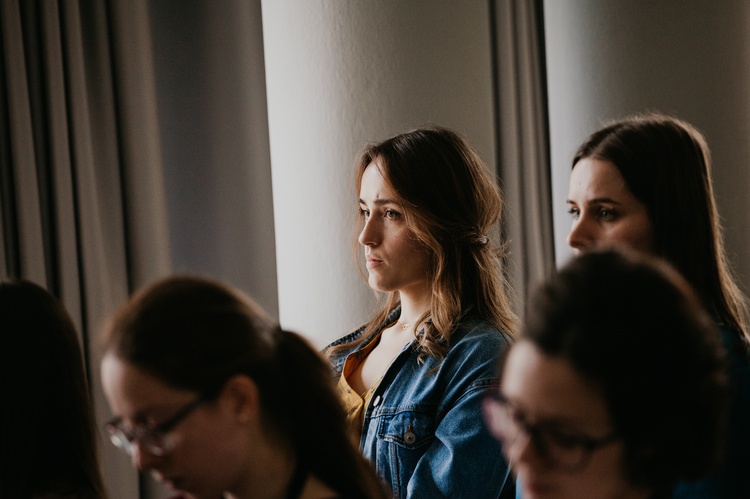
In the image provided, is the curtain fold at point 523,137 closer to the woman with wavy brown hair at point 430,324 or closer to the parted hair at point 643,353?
the woman with wavy brown hair at point 430,324

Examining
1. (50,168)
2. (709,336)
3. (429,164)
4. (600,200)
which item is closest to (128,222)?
(50,168)

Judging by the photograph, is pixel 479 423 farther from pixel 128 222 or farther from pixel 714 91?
pixel 714 91

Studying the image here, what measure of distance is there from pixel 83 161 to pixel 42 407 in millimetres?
1094

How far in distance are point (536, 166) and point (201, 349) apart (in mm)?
2460

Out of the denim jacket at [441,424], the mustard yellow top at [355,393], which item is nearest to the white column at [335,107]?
the mustard yellow top at [355,393]

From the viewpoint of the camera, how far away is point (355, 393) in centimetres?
212

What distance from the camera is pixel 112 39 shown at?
2.45 meters

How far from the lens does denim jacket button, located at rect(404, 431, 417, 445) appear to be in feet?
6.38

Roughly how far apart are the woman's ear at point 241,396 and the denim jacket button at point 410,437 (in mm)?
825

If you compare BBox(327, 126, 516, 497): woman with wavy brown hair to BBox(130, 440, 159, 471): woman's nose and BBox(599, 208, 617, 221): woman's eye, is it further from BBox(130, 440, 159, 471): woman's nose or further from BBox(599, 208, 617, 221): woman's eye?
BBox(130, 440, 159, 471): woman's nose

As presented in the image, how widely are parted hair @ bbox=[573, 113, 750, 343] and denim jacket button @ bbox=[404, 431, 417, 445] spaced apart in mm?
677

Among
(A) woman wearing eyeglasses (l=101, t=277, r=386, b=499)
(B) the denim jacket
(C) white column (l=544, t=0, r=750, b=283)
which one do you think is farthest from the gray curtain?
(C) white column (l=544, t=0, r=750, b=283)

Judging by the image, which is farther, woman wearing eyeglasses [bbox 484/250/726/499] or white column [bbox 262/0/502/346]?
white column [bbox 262/0/502/346]

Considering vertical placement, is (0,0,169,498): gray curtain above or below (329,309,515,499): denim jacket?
above
